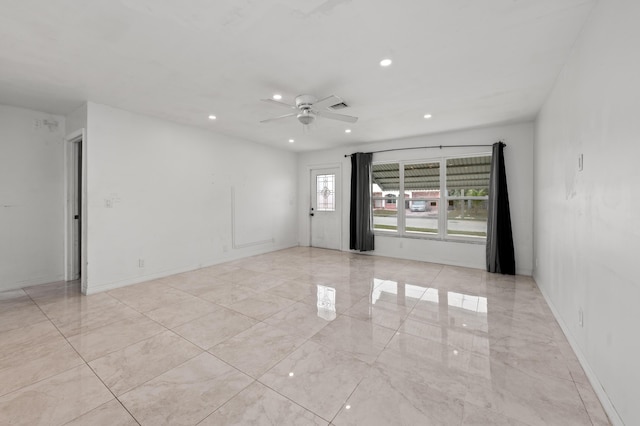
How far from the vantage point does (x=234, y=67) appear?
271cm

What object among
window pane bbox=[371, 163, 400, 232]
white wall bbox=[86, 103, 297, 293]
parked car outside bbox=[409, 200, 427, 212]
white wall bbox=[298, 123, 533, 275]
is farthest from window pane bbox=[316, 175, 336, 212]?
parked car outside bbox=[409, 200, 427, 212]

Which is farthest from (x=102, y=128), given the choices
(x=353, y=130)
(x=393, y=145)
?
(x=393, y=145)

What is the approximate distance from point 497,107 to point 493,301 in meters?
2.67

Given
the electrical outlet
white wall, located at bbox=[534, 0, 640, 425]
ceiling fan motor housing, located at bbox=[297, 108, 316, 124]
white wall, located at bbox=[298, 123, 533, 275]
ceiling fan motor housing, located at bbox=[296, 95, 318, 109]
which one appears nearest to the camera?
white wall, located at bbox=[534, 0, 640, 425]

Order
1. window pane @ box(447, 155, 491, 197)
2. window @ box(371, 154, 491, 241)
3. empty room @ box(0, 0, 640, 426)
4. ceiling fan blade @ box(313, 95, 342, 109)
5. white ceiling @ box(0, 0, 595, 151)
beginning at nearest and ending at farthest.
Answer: empty room @ box(0, 0, 640, 426)
white ceiling @ box(0, 0, 595, 151)
ceiling fan blade @ box(313, 95, 342, 109)
window pane @ box(447, 155, 491, 197)
window @ box(371, 154, 491, 241)

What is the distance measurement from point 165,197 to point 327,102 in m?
3.17

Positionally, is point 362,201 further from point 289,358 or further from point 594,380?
point 594,380

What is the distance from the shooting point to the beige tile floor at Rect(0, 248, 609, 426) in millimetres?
1652

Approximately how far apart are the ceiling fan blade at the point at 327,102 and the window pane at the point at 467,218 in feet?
11.4

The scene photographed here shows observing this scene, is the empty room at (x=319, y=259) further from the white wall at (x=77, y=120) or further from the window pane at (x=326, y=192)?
the window pane at (x=326, y=192)

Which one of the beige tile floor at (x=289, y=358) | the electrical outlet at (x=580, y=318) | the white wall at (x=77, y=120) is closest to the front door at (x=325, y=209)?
the beige tile floor at (x=289, y=358)

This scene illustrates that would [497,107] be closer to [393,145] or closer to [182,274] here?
[393,145]

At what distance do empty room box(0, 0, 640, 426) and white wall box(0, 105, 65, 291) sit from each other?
3 cm

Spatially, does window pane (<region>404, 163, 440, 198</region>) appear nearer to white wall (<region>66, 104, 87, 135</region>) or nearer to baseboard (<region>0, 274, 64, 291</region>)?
white wall (<region>66, 104, 87, 135</region>)
